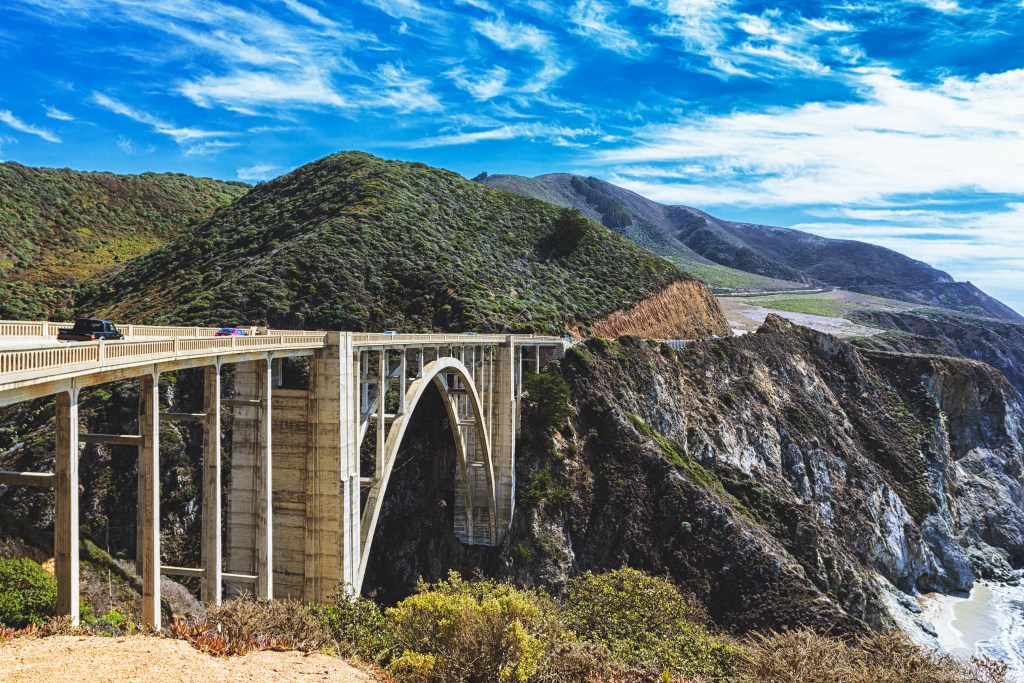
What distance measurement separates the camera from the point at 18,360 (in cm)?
839

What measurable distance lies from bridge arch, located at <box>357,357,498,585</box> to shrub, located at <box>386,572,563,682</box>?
4.00 m

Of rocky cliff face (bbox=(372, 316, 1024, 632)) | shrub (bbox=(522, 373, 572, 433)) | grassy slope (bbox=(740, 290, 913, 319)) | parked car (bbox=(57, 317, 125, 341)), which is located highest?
grassy slope (bbox=(740, 290, 913, 319))

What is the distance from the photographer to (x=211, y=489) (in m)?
13.5

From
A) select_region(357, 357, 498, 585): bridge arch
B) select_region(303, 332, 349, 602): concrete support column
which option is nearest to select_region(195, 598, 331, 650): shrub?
select_region(303, 332, 349, 602): concrete support column

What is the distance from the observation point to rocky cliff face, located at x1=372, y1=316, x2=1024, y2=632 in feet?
120

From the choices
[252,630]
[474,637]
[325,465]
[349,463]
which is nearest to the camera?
[252,630]

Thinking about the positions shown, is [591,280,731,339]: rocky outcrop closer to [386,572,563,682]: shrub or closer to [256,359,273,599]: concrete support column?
[386,572,563,682]: shrub

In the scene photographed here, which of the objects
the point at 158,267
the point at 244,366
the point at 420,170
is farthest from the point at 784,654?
the point at 420,170

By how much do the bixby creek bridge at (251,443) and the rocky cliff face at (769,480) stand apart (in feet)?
48.4

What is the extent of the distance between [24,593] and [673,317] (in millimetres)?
61522

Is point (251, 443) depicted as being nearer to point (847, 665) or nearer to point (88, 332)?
point (88, 332)

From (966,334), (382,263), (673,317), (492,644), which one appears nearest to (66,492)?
(492,644)

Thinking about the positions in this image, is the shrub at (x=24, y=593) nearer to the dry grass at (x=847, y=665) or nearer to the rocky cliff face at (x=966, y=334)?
the dry grass at (x=847, y=665)

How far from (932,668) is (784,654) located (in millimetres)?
3266
